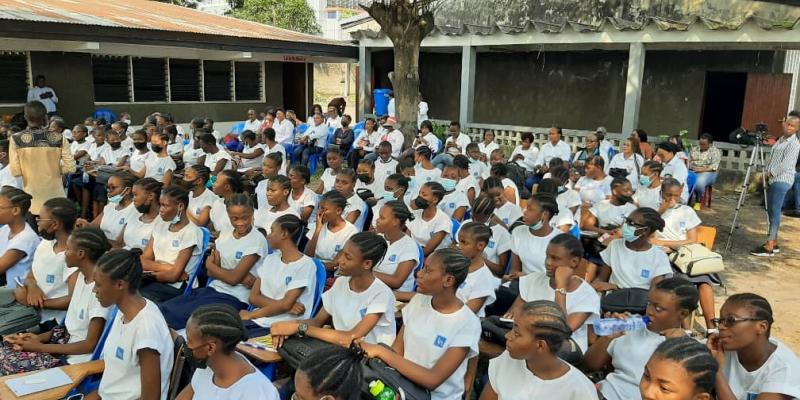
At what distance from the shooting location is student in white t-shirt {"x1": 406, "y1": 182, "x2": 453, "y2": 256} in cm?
475

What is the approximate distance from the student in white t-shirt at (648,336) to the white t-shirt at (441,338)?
67 centimetres

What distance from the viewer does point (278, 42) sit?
1323 centimetres

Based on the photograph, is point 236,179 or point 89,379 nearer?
point 89,379

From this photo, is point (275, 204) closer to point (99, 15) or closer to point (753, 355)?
point (753, 355)

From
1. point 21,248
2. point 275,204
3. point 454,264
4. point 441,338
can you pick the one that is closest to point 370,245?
point 454,264

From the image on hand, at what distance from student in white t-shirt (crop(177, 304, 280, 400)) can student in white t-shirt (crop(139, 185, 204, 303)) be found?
1716 mm

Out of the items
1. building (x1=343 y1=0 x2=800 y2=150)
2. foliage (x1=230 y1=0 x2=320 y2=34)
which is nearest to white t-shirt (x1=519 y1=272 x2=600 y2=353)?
building (x1=343 y1=0 x2=800 y2=150)

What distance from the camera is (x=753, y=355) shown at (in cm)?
262

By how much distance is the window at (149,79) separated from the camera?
43.5 ft

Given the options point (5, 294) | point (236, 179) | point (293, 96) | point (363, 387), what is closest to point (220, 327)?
point (363, 387)

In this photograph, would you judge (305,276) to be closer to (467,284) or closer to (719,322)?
(467,284)

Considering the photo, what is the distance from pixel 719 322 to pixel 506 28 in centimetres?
1013

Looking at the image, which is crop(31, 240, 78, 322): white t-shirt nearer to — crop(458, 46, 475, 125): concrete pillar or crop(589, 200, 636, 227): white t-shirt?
crop(589, 200, 636, 227): white t-shirt

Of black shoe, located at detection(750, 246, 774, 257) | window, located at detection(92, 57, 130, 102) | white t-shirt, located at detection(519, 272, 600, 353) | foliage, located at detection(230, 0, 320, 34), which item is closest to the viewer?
white t-shirt, located at detection(519, 272, 600, 353)
